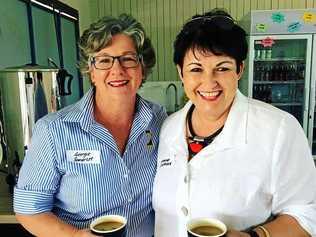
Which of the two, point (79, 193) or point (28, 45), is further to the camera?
point (28, 45)

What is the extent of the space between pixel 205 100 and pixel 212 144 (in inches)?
6.0

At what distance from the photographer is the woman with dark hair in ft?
3.34

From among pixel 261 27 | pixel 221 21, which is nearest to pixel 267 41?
pixel 261 27

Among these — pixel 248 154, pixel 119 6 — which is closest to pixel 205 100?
pixel 248 154

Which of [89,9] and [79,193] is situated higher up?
[89,9]

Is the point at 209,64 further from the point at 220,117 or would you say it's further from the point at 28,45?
the point at 28,45

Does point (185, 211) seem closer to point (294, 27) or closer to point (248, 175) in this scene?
point (248, 175)

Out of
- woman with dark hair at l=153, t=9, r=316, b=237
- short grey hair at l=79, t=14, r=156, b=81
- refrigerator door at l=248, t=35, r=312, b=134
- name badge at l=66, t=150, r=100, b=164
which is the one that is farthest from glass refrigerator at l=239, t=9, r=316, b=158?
name badge at l=66, t=150, r=100, b=164

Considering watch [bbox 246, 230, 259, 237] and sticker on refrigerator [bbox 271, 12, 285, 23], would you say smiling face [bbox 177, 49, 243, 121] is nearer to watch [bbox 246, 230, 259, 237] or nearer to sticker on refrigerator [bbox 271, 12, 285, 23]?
watch [bbox 246, 230, 259, 237]

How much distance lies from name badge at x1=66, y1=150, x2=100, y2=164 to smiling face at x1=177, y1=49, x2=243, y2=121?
1.36 ft

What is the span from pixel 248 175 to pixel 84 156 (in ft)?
1.93

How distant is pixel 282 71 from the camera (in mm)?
4242

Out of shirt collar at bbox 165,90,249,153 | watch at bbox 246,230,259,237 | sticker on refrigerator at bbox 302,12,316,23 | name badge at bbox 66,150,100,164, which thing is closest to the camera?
watch at bbox 246,230,259,237

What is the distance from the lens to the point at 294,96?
4.36 metres
